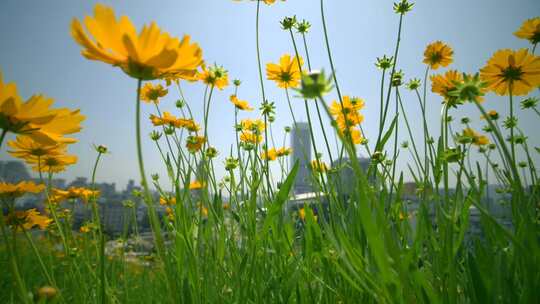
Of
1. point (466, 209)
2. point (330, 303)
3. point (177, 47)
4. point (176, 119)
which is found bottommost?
point (330, 303)

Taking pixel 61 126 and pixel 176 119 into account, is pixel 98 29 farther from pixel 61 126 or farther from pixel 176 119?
pixel 176 119

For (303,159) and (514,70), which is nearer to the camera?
(514,70)

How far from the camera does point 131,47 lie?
0.38 meters

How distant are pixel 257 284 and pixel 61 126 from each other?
48 centimetres

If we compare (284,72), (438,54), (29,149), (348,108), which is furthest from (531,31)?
(29,149)

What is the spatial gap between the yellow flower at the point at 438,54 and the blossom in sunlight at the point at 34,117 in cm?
126

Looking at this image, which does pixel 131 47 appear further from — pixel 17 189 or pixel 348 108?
pixel 348 108

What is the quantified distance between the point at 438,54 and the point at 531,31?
0.94ft

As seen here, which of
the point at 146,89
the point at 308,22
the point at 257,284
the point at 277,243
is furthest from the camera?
the point at 146,89

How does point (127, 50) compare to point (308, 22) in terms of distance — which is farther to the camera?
point (308, 22)

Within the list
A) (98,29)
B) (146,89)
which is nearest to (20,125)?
(98,29)

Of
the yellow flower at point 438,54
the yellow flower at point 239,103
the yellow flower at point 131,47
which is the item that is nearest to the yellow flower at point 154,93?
the yellow flower at point 239,103

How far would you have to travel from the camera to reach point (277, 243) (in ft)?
2.72

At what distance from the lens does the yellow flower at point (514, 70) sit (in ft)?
2.72
